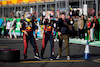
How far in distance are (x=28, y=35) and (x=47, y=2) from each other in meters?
15.6

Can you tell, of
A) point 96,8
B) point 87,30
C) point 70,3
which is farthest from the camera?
point 70,3

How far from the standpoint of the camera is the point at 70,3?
24891mm

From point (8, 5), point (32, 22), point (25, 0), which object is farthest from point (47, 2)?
point (32, 22)

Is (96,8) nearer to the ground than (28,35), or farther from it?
farther from it

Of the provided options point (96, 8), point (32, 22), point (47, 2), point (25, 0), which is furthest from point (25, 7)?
point (32, 22)

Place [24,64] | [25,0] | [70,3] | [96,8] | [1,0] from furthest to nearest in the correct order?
[1,0], [25,0], [70,3], [96,8], [24,64]

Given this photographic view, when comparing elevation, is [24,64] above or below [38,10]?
below

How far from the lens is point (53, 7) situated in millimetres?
25641

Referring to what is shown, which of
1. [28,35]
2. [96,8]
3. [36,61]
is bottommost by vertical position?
[36,61]

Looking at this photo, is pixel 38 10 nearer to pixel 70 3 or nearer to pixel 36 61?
pixel 70 3

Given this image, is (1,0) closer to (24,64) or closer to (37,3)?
(37,3)

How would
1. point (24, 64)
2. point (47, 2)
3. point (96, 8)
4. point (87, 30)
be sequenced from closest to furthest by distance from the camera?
point (24, 64), point (87, 30), point (96, 8), point (47, 2)

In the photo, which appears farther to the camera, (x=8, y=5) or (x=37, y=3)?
(x=8, y=5)

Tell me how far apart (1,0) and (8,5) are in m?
1.42
